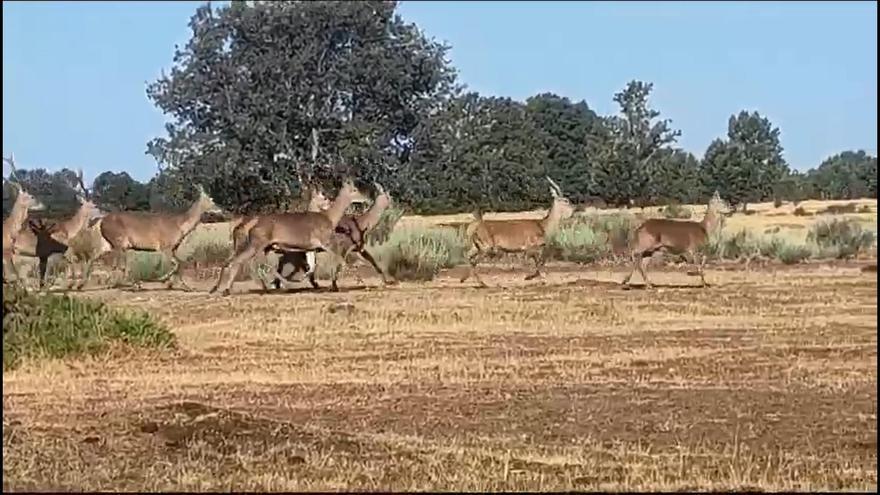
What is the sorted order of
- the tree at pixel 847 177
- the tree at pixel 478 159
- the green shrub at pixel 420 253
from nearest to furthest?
the tree at pixel 847 177 < the green shrub at pixel 420 253 < the tree at pixel 478 159

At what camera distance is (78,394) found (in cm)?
1308

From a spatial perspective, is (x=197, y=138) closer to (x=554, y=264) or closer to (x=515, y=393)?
(x=554, y=264)

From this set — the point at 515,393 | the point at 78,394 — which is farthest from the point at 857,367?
the point at 78,394

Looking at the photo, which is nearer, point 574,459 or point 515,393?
point 574,459

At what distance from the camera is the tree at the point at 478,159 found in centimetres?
4994

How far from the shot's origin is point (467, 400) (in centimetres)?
1267

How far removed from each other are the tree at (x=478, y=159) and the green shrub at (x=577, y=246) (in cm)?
1372

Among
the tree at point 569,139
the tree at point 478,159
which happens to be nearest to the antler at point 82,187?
the tree at point 478,159

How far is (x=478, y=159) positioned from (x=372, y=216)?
36.7 metres

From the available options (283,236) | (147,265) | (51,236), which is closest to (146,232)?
(51,236)

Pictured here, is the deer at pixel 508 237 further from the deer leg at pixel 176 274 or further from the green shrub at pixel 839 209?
the green shrub at pixel 839 209

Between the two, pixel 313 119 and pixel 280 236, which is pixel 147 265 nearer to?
pixel 280 236

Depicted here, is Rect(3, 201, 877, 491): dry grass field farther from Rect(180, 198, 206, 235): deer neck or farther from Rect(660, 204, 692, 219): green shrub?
Rect(660, 204, 692, 219): green shrub

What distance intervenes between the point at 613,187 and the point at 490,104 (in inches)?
686
